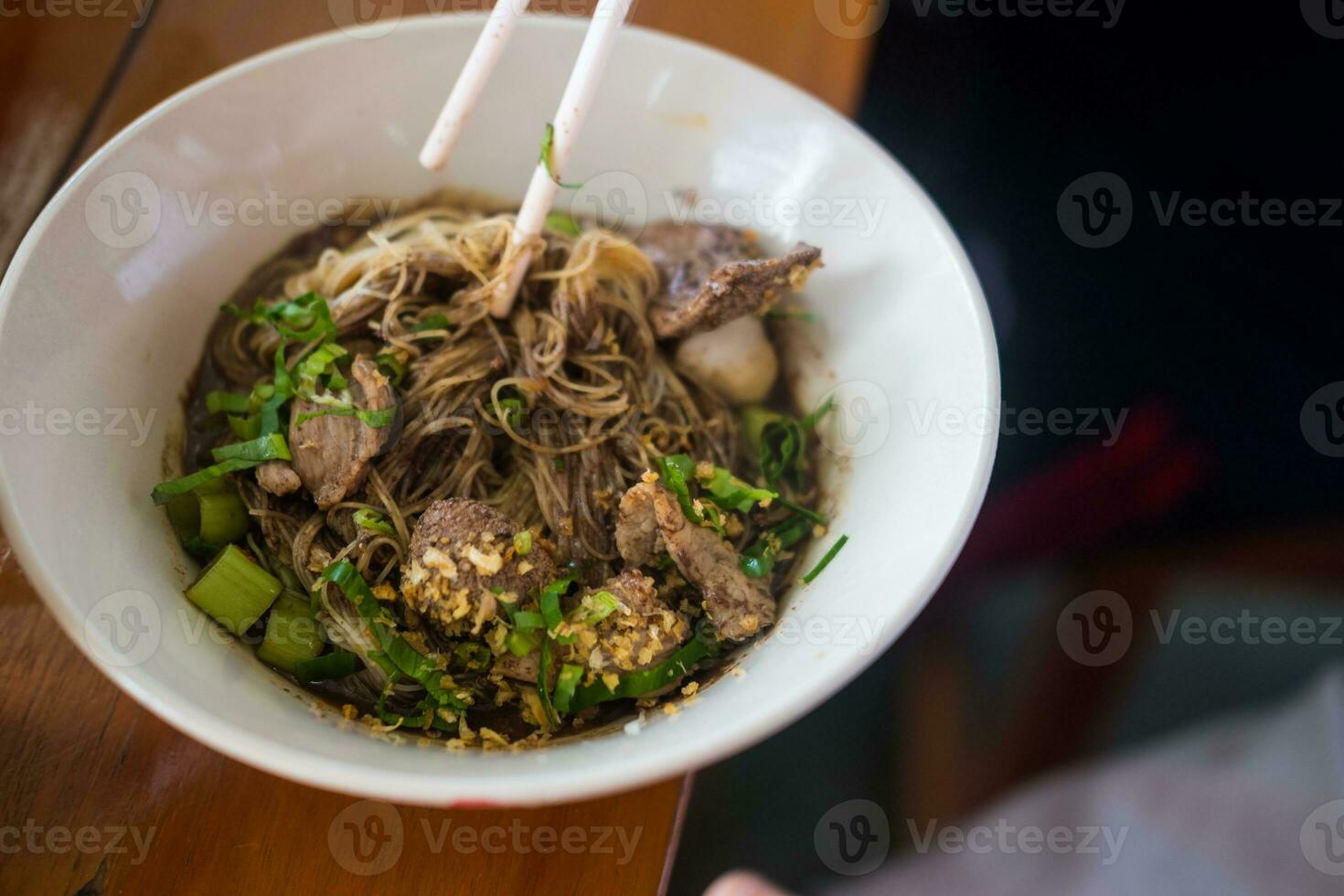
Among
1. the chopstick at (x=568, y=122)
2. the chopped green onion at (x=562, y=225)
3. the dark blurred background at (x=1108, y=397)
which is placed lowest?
the dark blurred background at (x=1108, y=397)

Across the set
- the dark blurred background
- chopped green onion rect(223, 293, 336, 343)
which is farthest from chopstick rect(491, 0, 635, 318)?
the dark blurred background

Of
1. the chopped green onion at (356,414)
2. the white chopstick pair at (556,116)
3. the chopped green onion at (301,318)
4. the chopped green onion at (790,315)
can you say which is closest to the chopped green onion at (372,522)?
the chopped green onion at (356,414)

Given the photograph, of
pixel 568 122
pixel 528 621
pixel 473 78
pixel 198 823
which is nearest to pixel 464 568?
pixel 528 621

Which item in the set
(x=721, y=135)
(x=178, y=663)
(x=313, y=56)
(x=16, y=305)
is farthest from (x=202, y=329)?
(x=721, y=135)

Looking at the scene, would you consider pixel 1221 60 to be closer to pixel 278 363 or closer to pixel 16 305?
pixel 278 363

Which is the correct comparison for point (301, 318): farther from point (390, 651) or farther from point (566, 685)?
point (566, 685)

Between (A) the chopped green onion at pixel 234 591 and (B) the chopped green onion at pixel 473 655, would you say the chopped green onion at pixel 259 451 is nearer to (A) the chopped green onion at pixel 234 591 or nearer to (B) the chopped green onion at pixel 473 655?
(A) the chopped green onion at pixel 234 591
